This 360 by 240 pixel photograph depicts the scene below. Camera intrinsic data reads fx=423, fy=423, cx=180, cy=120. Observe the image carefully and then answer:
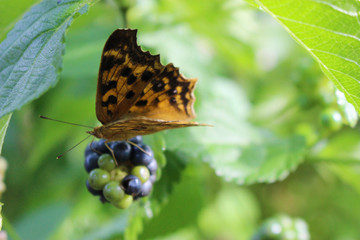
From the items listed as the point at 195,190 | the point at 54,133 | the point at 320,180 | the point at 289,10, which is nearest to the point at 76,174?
the point at 54,133

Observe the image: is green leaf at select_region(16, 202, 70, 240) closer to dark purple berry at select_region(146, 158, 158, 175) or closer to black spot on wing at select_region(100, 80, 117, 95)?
dark purple berry at select_region(146, 158, 158, 175)

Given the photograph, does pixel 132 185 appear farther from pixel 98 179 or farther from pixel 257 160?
pixel 257 160

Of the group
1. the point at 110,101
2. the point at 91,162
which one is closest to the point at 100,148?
the point at 91,162

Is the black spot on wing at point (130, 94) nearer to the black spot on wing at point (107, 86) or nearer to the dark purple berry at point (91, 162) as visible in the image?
the black spot on wing at point (107, 86)

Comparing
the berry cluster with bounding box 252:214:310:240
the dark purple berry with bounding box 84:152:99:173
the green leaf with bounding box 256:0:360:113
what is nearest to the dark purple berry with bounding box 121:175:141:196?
the dark purple berry with bounding box 84:152:99:173

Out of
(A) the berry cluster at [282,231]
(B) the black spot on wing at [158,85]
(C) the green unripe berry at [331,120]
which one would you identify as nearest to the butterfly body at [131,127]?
(B) the black spot on wing at [158,85]
